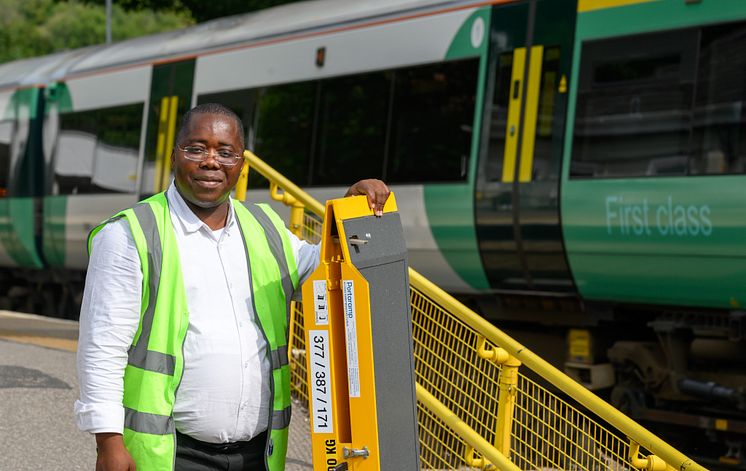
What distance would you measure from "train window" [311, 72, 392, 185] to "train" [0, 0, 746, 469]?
0.06 feet

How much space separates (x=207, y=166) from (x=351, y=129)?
6.75 meters

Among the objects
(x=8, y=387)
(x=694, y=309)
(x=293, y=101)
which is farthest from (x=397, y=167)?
(x=8, y=387)

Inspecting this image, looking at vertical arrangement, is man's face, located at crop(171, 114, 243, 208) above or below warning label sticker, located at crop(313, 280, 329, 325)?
above

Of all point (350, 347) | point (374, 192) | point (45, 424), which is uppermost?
point (374, 192)

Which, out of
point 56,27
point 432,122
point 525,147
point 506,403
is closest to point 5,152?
point 432,122

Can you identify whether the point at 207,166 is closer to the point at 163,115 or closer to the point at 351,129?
the point at 351,129

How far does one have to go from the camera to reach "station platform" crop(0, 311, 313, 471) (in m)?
5.96

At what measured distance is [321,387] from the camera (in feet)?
9.81

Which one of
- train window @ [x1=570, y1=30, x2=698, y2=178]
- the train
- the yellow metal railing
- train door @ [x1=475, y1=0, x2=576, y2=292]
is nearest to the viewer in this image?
the yellow metal railing

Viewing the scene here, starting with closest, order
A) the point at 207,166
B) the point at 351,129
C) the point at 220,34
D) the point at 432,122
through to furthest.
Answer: the point at 207,166 < the point at 432,122 < the point at 351,129 < the point at 220,34

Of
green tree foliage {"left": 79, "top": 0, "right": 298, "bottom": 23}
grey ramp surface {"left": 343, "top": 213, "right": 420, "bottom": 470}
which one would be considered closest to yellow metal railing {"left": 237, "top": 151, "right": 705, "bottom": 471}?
grey ramp surface {"left": 343, "top": 213, "right": 420, "bottom": 470}

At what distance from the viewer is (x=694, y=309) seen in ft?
24.6

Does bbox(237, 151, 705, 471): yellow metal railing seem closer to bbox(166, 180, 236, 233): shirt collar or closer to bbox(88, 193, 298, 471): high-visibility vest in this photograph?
bbox(88, 193, 298, 471): high-visibility vest

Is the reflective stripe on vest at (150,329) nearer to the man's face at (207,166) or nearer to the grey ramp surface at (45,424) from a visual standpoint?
the man's face at (207,166)
